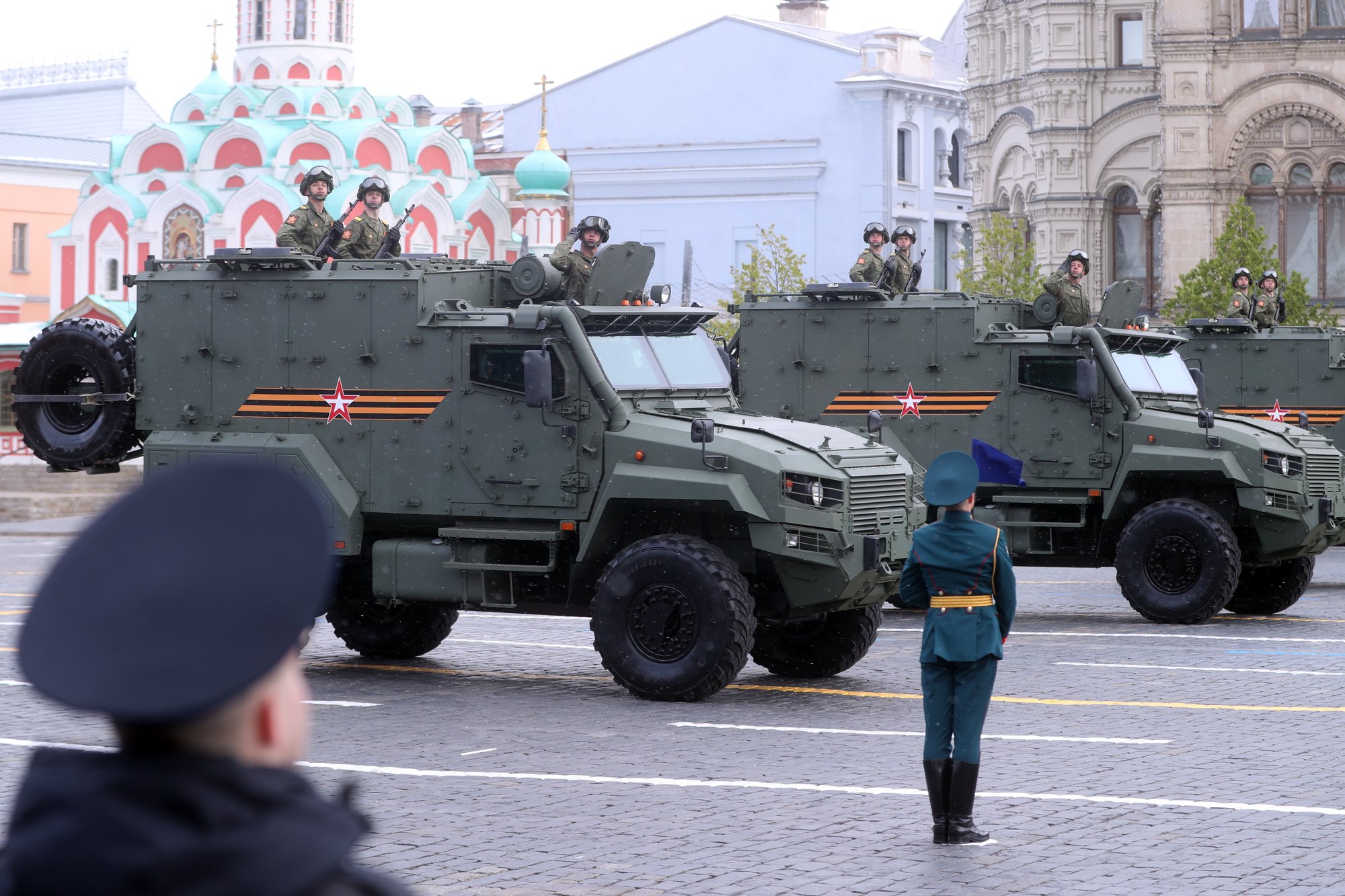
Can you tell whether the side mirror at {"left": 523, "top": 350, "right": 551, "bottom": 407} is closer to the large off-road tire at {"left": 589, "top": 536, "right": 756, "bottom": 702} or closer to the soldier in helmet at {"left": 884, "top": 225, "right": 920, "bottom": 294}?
the large off-road tire at {"left": 589, "top": 536, "right": 756, "bottom": 702}

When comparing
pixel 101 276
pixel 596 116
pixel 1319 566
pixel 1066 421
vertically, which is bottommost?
pixel 1319 566

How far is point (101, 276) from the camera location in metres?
60.0

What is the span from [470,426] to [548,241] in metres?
49.7

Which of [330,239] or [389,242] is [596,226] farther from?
[330,239]

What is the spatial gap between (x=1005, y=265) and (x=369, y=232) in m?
30.1

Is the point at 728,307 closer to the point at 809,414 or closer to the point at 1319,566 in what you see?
the point at 809,414

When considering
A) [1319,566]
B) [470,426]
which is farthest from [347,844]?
[1319,566]

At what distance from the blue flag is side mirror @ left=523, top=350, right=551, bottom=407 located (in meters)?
2.97

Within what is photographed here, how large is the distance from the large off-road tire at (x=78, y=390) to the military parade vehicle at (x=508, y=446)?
0.06ft

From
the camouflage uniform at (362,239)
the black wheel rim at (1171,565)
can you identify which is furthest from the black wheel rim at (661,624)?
the black wheel rim at (1171,565)

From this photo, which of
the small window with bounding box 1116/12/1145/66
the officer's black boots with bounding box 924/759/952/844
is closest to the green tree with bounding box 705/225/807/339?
the small window with bounding box 1116/12/1145/66

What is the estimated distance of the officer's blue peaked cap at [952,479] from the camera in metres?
8.16

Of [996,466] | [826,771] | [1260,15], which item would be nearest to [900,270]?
[996,466]

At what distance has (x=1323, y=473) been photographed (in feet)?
55.8
